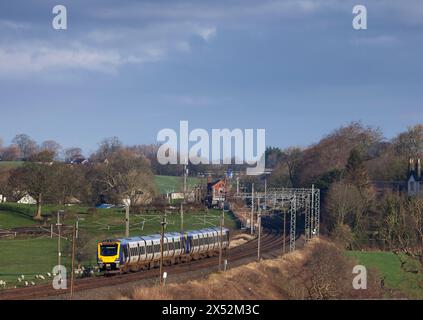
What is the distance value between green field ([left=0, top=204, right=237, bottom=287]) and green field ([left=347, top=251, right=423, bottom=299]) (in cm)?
1741

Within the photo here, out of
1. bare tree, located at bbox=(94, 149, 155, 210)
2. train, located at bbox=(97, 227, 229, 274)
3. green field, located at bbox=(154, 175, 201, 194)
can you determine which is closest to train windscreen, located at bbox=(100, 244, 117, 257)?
Answer: train, located at bbox=(97, 227, 229, 274)

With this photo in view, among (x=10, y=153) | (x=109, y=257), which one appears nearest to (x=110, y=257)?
(x=109, y=257)

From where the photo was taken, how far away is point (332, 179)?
315 ft

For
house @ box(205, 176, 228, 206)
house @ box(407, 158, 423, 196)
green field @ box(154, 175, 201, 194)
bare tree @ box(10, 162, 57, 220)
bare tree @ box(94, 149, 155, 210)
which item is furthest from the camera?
green field @ box(154, 175, 201, 194)

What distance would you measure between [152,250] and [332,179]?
1863 inches

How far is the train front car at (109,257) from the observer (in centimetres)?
4906

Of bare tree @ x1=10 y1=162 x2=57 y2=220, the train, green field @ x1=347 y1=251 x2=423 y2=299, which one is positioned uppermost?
bare tree @ x1=10 y1=162 x2=57 y2=220

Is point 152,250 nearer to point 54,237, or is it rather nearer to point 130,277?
point 130,277

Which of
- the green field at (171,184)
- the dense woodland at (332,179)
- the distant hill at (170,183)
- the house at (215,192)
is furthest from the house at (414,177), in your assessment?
the distant hill at (170,183)

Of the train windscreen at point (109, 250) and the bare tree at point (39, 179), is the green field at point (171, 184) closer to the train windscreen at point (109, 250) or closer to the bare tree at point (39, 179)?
the bare tree at point (39, 179)

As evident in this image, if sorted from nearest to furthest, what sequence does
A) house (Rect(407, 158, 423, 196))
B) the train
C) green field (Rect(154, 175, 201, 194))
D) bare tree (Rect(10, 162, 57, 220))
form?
the train
bare tree (Rect(10, 162, 57, 220))
house (Rect(407, 158, 423, 196))
green field (Rect(154, 175, 201, 194))

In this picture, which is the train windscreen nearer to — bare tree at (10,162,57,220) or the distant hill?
bare tree at (10,162,57,220)

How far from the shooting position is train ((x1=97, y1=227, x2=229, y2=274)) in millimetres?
49188
